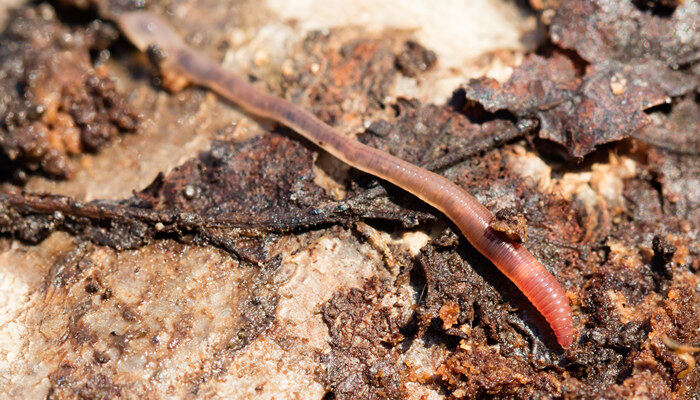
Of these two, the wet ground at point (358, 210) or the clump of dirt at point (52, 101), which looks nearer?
the wet ground at point (358, 210)

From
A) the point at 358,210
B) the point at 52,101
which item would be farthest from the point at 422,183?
the point at 52,101

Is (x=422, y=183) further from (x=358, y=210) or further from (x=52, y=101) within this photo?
(x=52, y=101)

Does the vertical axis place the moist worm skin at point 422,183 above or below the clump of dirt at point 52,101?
above

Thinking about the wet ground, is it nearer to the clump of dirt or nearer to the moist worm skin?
the clump of dirt

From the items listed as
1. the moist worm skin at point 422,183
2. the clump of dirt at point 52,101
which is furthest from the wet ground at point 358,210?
the moist worm skin at point 422,183

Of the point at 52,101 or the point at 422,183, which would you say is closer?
the point at 422,183

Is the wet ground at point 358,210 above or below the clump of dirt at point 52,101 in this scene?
above

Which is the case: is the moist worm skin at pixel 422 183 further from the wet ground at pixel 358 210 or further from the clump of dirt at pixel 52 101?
the clump of dirt at pixel 52 101

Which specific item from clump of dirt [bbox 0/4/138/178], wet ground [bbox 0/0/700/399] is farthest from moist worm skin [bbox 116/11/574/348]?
clump of dirt [bbox 0/4/138/178]
